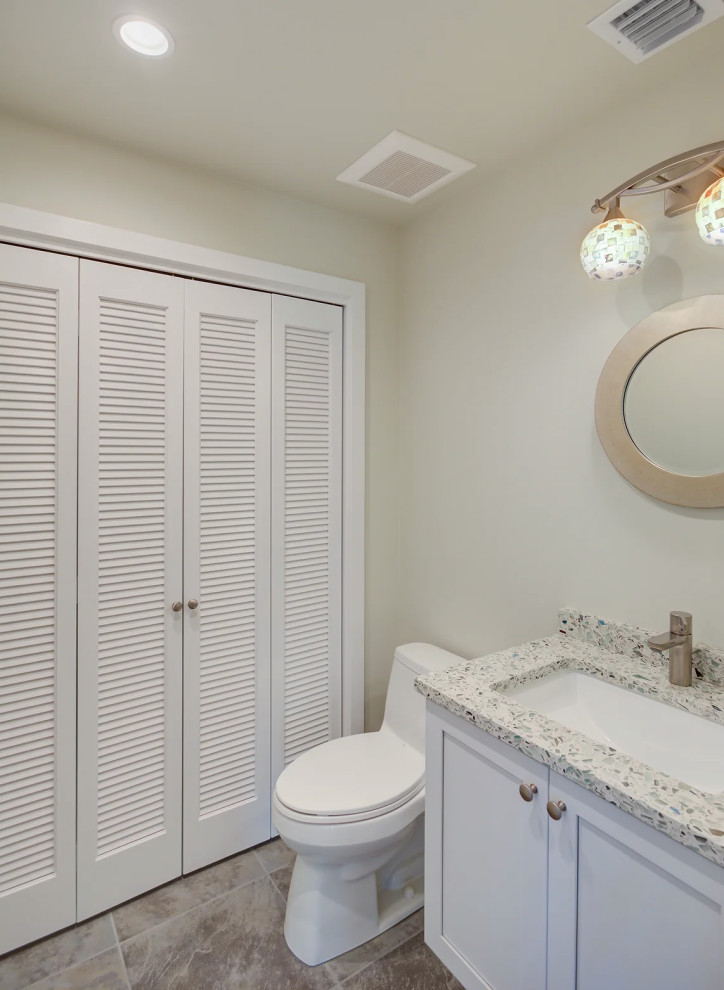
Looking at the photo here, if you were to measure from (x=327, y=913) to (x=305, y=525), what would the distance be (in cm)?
124

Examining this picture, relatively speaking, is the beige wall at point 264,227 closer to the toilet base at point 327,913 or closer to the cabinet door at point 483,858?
the toilet base at point 327,913

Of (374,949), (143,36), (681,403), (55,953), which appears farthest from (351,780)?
(143,36)

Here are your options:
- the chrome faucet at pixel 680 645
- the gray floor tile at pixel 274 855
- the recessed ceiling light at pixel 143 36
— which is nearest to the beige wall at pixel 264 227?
Answer: the recessed ceiling light at pixel 143 36

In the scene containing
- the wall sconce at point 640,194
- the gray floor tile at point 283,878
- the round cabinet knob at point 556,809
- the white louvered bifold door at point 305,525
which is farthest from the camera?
the white louvered bifold door at point 305,525

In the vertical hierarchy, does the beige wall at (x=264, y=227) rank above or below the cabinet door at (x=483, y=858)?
above

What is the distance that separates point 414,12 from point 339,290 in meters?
1.00

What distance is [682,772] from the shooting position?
1.19 m

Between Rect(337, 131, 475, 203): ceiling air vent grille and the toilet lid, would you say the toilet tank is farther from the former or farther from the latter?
Rect(337, 131, 475, 203): ceiling air vent grille

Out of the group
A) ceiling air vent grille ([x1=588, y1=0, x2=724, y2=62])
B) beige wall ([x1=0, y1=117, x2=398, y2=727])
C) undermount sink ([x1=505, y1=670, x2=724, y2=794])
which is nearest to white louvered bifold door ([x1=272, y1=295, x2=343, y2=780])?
beige wall ([x1=0, y1=117, x2=398, y2=727])

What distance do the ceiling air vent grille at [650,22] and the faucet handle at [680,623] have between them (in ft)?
4.32

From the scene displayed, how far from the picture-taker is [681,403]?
4.52 feet

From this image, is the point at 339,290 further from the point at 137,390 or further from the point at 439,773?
the point at 439,773

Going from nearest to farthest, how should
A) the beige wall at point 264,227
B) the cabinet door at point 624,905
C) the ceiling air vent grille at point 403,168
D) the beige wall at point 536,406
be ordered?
the cabinet door at point 624,905 < the beige wall at point 536,406 < the beige wall at point 264,227 < the ceiling air vent grille at point 403,168

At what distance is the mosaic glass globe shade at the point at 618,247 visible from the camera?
131 centimetres
